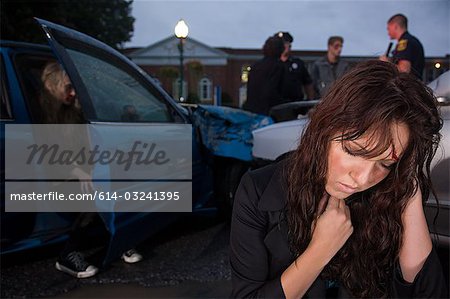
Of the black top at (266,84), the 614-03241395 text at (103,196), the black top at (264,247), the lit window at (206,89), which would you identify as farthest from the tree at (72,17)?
the lit window at (206,89)

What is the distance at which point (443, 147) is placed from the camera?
2.11 metres

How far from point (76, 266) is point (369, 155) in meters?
2.45

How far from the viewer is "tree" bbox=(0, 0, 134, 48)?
12109 mm

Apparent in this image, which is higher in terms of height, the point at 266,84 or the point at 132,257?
the point at 266,84

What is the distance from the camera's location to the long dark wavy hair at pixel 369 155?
3.79 feet

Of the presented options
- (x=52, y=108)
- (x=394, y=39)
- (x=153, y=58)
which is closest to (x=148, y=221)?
(x=52, y=108)

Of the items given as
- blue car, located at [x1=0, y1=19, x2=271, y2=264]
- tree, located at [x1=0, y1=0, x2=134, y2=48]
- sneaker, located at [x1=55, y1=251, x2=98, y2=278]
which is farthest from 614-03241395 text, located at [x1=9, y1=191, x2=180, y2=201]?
tree, located at [x1=0, y1=0, x2=134, y2=48]

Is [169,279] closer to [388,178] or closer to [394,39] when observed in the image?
[388,178]

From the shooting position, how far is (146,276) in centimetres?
314

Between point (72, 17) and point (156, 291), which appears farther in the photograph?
point (72, 17)

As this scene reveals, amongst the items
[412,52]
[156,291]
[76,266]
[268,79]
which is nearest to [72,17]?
[268,79]

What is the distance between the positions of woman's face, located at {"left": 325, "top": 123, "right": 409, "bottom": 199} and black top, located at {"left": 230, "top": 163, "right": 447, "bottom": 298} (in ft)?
0.73

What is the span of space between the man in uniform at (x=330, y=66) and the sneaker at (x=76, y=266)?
393cm

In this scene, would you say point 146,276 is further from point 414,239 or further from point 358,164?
point 358,164
